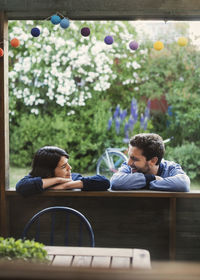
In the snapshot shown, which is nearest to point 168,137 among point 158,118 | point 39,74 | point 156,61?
point 158,118

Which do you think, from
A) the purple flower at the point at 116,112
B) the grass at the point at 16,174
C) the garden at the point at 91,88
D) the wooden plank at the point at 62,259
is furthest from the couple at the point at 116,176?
the grass at the point at 16,174

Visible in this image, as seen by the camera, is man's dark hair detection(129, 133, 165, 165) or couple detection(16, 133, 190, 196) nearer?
couple detection(16, 133, 190, 196)

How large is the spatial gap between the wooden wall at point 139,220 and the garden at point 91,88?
2875 mm

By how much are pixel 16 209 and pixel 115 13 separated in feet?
5.42

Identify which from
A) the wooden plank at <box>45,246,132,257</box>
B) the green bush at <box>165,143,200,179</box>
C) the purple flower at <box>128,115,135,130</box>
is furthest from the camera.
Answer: the purple flower at <box>128,115,135,130</box>

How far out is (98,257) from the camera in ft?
6.43

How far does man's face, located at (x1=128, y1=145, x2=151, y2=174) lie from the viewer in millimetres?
3105

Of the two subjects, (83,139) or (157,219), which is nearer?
(157,219)

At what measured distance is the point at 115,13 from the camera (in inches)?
118

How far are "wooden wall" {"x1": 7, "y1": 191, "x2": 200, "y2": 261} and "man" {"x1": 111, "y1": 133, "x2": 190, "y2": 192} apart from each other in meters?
0.12

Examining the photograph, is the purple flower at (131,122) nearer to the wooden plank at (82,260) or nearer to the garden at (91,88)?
the garden at (91,88)

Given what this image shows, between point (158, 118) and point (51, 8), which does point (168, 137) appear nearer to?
point (158, 118)

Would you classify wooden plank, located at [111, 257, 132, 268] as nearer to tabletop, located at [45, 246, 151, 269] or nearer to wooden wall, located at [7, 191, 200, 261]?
tabletop, located at [45, 246, 151, 269]

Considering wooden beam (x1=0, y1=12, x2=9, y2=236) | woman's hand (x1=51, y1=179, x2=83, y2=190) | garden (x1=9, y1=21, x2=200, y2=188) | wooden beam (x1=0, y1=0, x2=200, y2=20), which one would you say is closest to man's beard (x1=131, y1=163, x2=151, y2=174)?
woman's hand (x1=51, y1=179, x2=83, y2=190)
